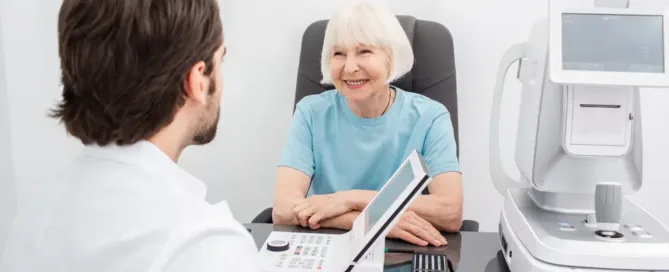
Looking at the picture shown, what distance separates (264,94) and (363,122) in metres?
0.61

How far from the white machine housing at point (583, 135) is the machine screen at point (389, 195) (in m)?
0.24

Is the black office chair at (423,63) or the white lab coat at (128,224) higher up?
the white lab coat at (128,224)

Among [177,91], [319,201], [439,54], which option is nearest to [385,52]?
[439,54]

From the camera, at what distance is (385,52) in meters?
1.78

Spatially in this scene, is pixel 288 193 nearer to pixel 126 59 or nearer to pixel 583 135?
pixel 583 135

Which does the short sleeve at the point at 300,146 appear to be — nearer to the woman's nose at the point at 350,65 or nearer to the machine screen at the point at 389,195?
the woman's nose at the point at 350,65

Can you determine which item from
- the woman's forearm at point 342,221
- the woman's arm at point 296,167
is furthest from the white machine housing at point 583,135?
the woman's arm at point 296,167

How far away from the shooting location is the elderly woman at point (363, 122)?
1742mm

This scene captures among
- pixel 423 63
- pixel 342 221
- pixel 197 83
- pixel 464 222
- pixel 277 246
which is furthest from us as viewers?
pixel 423 63

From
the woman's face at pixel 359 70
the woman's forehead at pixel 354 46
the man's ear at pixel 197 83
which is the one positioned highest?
the man's ear at pixel 197 83

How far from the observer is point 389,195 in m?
1.15

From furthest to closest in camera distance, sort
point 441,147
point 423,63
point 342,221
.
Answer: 1. point 423,63
2. point 441,147
3. point 342,221

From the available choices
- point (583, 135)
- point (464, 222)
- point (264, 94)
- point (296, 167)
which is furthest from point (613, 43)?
point (264, 94)

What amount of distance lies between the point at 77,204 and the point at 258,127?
5.34ft
